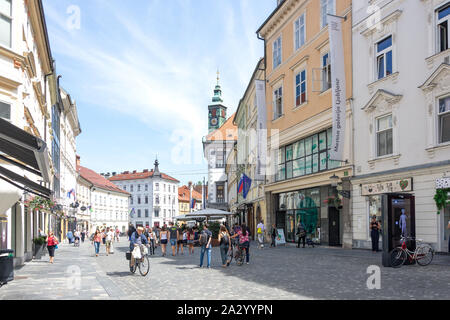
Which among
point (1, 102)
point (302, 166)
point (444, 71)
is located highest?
point (444, 71)

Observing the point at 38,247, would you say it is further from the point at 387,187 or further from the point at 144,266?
the point at 387,187

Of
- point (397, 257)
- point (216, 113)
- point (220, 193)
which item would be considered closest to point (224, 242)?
point (397, 257)

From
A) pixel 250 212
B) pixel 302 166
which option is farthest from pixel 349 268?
pixel 250 212

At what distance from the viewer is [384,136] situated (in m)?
22.6

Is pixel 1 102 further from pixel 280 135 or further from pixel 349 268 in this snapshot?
pixel 280 135

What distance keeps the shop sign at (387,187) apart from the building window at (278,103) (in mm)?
12180

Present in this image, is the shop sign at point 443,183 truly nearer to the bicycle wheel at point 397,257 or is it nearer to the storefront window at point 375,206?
the bicycle wheel at point 397,257

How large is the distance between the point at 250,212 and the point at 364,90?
990 inches

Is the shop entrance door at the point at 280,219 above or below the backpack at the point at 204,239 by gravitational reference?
below

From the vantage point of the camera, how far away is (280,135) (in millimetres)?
34188

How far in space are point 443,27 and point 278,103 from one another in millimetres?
16820

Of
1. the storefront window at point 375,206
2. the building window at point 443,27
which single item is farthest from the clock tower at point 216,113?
the building window at point 443,27

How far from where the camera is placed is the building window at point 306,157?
27672mm

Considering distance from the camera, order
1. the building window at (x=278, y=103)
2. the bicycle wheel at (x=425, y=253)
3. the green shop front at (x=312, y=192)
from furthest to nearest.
→ the building window at (x=278, y=103), the green shop front at (x=312, y=192), the bicycle wheel at (x=425, y=253)
